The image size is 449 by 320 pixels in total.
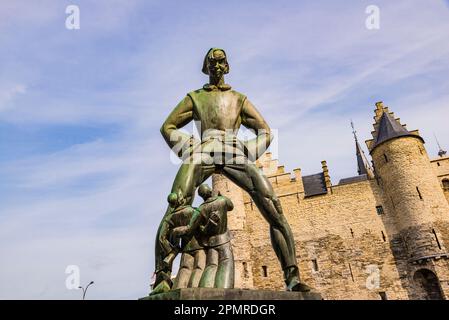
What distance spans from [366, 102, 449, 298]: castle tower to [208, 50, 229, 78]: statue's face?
24.0m

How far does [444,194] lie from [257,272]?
616 inches

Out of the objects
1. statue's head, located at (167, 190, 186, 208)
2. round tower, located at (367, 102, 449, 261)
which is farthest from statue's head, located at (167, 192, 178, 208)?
round tower, located at (367, 102, 449, 261)

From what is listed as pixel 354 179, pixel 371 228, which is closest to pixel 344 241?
pixel 371 228

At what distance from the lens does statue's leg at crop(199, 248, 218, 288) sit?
9.53 feet

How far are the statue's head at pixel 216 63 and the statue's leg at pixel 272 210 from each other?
1208 mm

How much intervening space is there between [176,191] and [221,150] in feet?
2.12

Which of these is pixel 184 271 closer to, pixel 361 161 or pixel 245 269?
pixel 245 269

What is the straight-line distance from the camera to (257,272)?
26.4 metres

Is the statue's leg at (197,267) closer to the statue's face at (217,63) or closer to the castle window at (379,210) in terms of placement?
the statue's face at (217,63)

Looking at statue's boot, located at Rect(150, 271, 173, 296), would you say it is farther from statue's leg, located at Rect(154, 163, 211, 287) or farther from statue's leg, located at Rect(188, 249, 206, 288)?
statue's leg, located at Rect(188, 249, 206, 288)

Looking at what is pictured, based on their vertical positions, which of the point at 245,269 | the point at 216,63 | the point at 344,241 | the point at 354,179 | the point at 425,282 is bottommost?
the point at 425,282

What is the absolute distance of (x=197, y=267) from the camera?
3.11 metres
